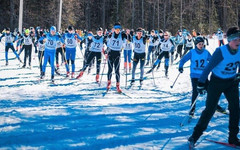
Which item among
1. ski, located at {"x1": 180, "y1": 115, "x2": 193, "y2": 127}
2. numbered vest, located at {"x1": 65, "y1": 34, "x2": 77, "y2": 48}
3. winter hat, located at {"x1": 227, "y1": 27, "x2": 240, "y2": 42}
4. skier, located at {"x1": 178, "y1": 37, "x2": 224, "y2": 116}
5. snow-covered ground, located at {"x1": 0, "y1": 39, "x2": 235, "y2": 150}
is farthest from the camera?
numbered vest, located at {"x1": 65, "y1": 34, "x2": 77, "y2": 48}

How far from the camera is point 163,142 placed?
14.8 feet

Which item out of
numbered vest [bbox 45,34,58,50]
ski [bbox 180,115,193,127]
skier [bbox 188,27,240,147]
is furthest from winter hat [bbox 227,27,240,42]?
numbered vest [bbox 45,34,58,50]

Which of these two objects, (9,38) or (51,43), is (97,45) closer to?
(51,43)

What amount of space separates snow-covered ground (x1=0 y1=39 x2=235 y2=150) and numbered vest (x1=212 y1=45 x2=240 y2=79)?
124 cm

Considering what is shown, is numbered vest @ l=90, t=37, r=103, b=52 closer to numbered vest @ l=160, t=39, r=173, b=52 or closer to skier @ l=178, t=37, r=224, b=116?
numbered vest @ l=160, t=39, r=173, b=52

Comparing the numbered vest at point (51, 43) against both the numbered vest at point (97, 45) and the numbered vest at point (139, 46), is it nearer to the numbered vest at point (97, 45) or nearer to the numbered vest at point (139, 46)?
the numbered vest at point (97, 45)

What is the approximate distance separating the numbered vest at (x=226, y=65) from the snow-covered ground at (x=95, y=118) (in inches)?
48.9

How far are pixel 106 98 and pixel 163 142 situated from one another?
347 centimetres

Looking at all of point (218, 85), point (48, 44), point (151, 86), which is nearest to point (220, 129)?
point (218, 85)

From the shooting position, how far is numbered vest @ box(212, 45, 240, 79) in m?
3.88

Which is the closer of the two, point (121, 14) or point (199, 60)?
point (199, 60)

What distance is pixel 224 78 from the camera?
401 cm

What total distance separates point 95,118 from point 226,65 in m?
3.06

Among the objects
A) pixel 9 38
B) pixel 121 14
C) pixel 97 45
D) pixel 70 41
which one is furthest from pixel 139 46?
pixel 121 14
